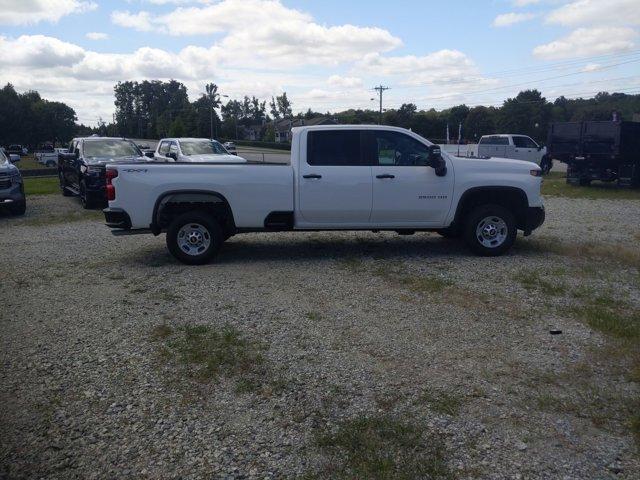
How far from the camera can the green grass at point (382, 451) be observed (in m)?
3.51

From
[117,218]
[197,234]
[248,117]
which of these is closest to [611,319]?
[197,234]

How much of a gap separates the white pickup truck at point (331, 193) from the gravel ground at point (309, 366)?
0.52m

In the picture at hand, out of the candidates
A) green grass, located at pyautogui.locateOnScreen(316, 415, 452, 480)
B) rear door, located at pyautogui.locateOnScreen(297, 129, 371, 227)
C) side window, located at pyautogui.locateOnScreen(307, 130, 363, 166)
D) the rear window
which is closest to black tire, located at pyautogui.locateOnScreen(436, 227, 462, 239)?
rear door, located at pyautogui.locateOnScreen(297, 129, 371, 227)

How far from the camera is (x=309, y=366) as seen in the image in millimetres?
5039

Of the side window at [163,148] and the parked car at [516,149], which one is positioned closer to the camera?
the side window at [163,148]

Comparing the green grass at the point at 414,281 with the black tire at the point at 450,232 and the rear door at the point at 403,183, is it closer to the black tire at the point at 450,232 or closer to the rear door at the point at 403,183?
the rear door at the point at 403,183

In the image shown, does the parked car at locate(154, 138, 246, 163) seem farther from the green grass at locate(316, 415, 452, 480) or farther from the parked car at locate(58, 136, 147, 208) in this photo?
the green grass at locate(316, 415, 452, 480)

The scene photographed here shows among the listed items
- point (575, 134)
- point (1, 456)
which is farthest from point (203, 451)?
point (575, 134)

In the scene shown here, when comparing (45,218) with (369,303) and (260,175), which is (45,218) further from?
(369,303)

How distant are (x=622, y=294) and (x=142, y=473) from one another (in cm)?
571

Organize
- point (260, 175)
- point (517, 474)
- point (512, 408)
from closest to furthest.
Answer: point (517, 474)
point (512, 408)
point (260, 175)

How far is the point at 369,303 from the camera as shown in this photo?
675 centimetres

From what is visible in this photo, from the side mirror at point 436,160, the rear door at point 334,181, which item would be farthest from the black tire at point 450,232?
the rear door at point 334,181

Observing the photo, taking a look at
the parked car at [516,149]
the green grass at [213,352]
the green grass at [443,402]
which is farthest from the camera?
the parked car at [516,149]
